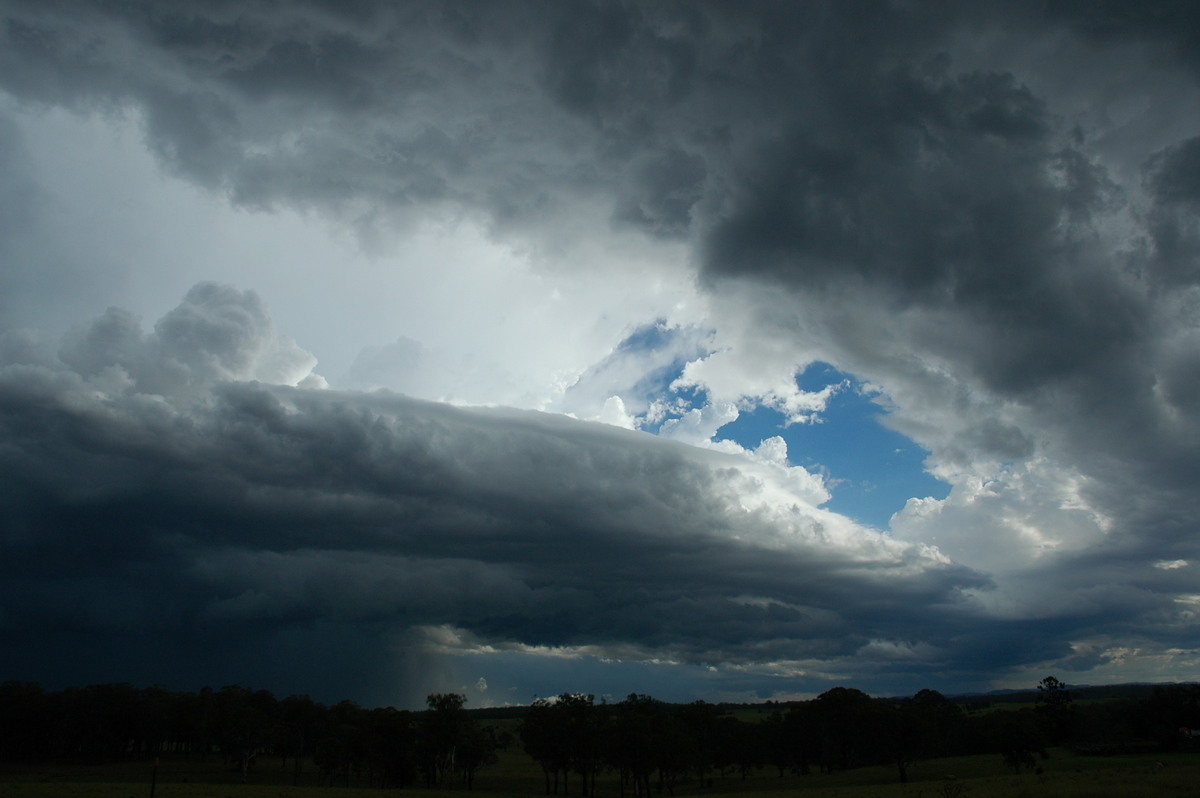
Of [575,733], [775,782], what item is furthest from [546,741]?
[775,782]

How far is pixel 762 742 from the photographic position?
138375 mm

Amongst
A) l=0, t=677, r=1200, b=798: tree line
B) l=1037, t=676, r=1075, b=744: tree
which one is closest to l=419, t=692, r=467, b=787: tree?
l=0, t=677, r=1200, b=798: tree line

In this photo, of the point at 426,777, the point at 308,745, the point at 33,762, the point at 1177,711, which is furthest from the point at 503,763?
the point at 1177,711

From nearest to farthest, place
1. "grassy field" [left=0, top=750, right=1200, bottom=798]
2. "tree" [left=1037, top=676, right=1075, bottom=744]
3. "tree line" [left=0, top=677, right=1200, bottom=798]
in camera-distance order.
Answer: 1. "grassy field" [left=0, top=750, right=1200, bottom=798]
2. "tree line" [left=0, top=677, right=1200, bottom=798]
3. "tree" [left=1037, top=676, right=1075, bottom=744]

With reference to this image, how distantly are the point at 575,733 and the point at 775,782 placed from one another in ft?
119

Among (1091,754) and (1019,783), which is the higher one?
(1019,783)

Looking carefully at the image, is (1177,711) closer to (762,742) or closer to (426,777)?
(762,742)

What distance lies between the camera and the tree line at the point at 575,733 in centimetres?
10031

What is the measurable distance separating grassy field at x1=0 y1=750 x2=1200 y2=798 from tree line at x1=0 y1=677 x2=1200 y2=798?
3.89m

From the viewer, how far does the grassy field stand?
54.8 metres

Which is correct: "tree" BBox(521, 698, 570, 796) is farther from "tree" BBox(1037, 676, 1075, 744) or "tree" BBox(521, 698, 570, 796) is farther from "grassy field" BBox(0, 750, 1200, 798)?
"tree" BBox(1037, 676, 1075, 744)

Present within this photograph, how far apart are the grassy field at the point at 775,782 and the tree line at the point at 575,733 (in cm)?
389

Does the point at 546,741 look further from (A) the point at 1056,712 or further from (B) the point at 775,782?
(A) the point at 1056,712

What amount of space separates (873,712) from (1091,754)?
3098cm
